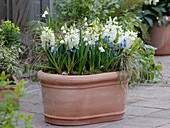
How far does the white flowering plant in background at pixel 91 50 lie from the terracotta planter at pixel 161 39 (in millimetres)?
4428

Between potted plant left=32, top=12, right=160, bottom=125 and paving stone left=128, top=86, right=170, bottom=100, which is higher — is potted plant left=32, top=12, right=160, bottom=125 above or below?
above

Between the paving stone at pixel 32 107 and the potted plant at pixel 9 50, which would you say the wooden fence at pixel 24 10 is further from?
the paving stone at pixel 32 107

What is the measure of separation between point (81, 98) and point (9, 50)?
4.67 ft

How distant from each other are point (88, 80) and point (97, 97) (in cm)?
18

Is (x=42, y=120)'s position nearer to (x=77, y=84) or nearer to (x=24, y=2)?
(x=77, y=84)

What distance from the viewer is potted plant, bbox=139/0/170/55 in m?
7.02

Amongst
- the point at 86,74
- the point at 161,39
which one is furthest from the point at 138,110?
the point at 161,39

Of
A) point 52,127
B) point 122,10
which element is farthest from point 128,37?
point 122,10

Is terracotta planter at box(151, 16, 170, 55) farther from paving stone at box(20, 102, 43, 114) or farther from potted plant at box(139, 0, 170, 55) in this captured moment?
paving stone at box(20, 102, 43, 114)

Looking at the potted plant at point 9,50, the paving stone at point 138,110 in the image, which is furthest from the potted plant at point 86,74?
the potted plant at point 9,50

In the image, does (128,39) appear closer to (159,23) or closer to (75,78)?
(75,78)

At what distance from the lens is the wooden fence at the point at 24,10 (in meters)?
6.04

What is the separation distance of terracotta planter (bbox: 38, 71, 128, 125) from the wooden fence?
11.2 ft

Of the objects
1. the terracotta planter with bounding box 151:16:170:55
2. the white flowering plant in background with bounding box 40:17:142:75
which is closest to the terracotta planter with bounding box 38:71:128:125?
the white flowering plant in background with bounding box 40:17:142:75
